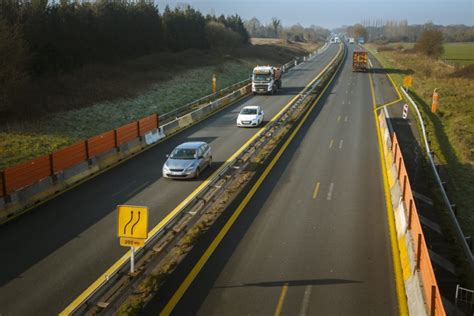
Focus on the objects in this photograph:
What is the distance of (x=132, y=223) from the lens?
1295 cm

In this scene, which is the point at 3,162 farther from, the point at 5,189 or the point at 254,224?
the point at 254,224

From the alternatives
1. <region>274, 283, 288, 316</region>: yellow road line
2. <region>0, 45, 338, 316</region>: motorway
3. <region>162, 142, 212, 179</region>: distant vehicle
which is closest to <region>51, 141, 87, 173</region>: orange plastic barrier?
<region>0, 45, 338, 316</region>: motorway

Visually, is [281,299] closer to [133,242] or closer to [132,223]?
[133,242]

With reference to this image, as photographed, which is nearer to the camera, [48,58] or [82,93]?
[82,93]

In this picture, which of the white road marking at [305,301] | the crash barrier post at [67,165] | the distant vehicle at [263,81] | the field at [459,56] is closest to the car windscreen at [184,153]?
the crash barrier post at [67,165]

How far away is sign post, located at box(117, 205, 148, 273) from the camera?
12.8m

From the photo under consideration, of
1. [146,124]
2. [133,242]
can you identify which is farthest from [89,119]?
[133,242]

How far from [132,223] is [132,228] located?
0.44 ft

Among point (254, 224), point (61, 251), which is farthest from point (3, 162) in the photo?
point (254, 224)

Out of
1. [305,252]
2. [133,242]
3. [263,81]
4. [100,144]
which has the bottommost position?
[305,252]

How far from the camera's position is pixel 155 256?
45.0ft

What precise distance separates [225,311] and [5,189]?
11088mm

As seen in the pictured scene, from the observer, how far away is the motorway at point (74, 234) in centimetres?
1271

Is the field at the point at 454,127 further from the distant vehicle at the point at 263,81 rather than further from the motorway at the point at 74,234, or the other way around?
the distant vehicle at the point at 263,81
